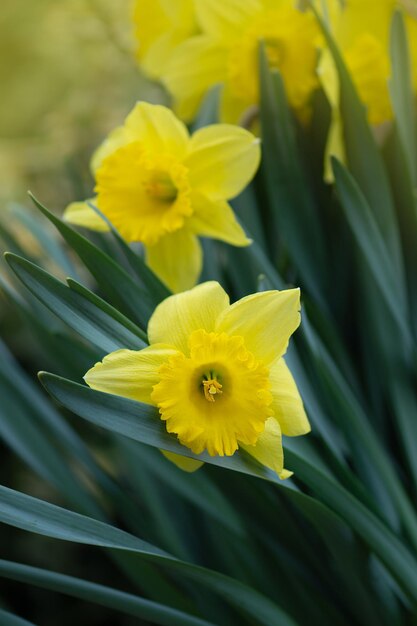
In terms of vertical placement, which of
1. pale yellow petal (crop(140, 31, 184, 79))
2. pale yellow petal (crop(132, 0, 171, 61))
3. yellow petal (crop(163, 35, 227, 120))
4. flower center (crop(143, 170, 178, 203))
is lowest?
flower center (crop(143, 170, 178, 203))

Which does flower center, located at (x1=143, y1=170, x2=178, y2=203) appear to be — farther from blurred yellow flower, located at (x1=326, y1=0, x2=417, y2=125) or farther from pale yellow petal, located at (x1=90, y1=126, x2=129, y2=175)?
blurred yellow flower, located at (x1=326, y1=0, x2=417, y2=125)

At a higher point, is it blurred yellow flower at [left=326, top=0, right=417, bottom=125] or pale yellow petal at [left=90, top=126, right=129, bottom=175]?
pale yellow petal at [left=90, top=126, right=129, bottom=175]

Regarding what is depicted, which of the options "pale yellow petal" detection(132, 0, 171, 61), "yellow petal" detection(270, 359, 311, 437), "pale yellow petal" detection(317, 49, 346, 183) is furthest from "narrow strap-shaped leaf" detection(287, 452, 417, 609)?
"pale yellow petal" detection(132, 0, 171, 61)

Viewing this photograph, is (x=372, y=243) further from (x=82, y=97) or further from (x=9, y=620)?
(x=82, y=97)

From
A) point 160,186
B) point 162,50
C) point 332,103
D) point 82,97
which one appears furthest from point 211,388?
point 82,97

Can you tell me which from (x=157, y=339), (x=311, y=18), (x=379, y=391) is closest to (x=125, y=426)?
(x=157, y=339)
